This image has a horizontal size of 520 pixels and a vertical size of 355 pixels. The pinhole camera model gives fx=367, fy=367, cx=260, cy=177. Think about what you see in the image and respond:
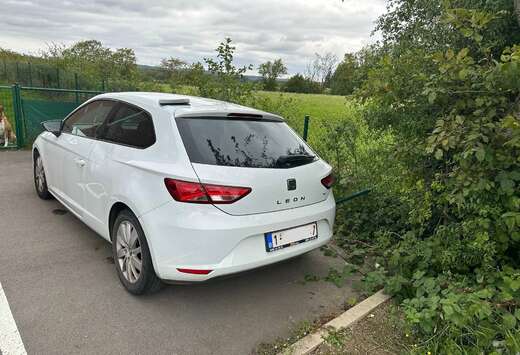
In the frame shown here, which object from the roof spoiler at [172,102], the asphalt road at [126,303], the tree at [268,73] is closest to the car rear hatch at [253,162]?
Answer: the roof spoiler at [172,102]

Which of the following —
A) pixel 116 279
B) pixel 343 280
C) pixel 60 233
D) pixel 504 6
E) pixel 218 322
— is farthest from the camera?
pixel 504 6

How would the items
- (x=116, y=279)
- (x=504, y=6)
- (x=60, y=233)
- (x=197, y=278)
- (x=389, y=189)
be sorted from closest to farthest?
(x=197, y=278) < (x=116, y=279) < (x=60, y=233) < (x=389, y=189) < (x=504, y=6)

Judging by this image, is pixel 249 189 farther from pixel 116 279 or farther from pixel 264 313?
pixel 116 279

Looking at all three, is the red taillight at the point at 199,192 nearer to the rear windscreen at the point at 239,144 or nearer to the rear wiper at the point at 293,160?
the rear windscreen at the point at 239,144

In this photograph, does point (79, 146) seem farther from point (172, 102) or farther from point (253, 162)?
point (253, 162)

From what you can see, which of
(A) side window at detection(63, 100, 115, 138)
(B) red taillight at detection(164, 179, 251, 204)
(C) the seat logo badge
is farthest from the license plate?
(A) side window at detection(63, 100, 115, 138)

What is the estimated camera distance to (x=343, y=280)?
360 centimetres

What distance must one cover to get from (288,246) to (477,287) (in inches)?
55.8

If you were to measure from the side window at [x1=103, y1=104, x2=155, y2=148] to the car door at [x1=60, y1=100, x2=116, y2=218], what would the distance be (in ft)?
0.73

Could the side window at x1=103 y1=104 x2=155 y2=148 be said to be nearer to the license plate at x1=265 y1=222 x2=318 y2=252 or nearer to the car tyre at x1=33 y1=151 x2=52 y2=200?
the license plate at x1=265 y1=222 x2=318 y2=252

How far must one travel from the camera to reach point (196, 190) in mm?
2549

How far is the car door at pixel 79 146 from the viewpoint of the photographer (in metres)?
3.69

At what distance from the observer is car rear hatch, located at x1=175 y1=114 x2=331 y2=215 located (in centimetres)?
266

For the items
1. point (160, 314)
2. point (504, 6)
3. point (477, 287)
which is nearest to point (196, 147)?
point (160, 314)
